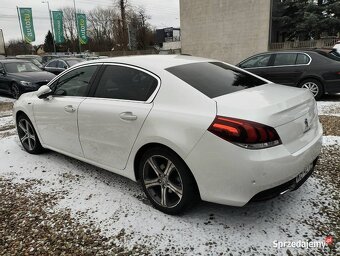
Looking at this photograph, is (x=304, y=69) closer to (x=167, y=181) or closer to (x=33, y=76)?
(x=167, y=181)

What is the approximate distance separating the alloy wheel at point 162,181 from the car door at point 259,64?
7.39 m

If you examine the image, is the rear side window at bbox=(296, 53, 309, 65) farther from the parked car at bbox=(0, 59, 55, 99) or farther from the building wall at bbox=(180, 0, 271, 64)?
the building wall at bbox=(180, 0, 271, 64)

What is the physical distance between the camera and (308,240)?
102 inches

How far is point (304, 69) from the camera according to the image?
8594 mm

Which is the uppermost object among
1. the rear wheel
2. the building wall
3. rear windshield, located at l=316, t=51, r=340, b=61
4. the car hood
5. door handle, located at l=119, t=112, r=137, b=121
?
the building wall

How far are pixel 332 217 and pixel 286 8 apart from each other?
28.2 metres

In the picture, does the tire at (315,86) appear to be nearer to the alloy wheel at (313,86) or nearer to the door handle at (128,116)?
the alloy wheel at (313,86)

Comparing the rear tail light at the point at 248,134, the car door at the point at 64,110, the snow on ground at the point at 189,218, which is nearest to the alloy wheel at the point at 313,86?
the snow on ground at the point at 189,218

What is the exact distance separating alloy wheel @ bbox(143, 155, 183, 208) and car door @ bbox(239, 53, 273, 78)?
7391mm

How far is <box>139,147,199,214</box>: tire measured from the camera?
2.75 metres

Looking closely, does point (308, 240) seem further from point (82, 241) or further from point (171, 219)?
point (82, 241)

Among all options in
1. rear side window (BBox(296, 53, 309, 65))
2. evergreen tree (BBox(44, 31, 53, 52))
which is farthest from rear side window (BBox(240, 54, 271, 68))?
evergreen tree (BBox(44, 31, 53, 52))

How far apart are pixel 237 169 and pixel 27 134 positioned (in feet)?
12.6

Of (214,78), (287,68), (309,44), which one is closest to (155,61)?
(214,78)
